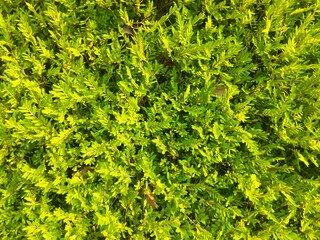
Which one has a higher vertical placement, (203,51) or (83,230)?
(203,51)

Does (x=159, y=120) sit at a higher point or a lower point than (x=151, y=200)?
higher

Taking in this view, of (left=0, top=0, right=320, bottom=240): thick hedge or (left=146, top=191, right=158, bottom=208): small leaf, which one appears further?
(left=146, top=191, right=158, bottom=208): small leaf

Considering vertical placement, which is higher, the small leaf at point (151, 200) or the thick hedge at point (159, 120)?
the thick hedge at point (159, 120)

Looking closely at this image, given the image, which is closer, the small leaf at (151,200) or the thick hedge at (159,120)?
the thick hedge at (159,120)

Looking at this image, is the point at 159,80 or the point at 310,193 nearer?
the point at 310,193

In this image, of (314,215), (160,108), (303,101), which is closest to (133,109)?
(160,108)

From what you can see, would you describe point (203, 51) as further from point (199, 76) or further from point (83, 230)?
point (83, 230)

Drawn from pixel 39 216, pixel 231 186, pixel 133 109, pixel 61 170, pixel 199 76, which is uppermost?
pixel 199 76

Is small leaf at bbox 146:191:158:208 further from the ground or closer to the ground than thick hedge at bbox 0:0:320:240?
closer to the ground
